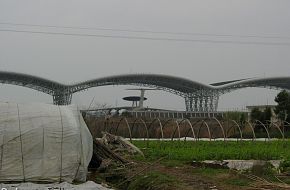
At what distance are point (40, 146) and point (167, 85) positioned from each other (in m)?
62.2

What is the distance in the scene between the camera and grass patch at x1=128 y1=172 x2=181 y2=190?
8.37 m

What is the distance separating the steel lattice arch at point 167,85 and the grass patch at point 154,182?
173 feet

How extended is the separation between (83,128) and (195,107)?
Result: 62.8 meters

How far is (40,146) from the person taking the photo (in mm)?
9812

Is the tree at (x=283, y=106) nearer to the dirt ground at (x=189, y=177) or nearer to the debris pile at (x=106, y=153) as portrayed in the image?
the debris pile at (x=106, y=153)

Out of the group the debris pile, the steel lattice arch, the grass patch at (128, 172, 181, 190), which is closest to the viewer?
the grass patch at (128, 172, 181, 190)

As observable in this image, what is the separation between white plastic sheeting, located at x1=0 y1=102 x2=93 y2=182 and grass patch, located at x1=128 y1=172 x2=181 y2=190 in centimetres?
153

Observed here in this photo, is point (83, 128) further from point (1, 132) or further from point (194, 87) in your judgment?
point (194, 87)

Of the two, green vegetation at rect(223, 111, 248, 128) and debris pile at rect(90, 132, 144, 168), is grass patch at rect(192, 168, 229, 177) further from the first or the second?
green vegetation at rect(223, 111, 248, 128)

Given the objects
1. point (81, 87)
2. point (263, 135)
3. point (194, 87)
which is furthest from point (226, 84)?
point (263, 135)

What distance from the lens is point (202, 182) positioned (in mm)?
8719

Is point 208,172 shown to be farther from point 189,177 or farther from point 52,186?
point 52,186

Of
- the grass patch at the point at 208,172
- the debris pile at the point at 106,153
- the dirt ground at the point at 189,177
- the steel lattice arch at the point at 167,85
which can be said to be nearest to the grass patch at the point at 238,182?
the dirt ground at the point at 189,177

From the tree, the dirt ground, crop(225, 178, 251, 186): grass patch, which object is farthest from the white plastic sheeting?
the tree
